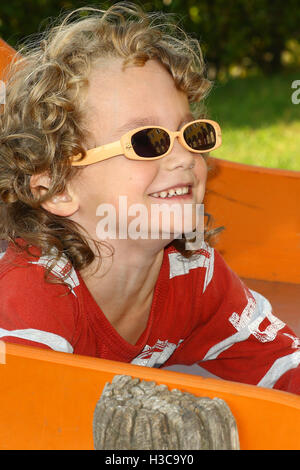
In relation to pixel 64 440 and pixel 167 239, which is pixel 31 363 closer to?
pixel 64 440

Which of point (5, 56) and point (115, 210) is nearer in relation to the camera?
point (115, 210)

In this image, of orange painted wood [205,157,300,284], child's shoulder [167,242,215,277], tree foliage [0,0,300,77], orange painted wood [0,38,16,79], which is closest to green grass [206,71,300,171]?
tree foliage [0,0,300,77]

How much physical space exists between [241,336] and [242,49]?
14.2 ft

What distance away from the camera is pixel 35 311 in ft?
4.03

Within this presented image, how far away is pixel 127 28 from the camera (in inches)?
56.5

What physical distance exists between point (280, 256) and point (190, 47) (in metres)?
0.68

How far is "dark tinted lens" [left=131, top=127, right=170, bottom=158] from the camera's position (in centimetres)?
127

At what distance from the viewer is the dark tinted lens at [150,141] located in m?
1.27

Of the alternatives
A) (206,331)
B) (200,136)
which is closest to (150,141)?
(200,136)

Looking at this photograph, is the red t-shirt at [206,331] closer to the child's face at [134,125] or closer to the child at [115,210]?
the child at [115,210]

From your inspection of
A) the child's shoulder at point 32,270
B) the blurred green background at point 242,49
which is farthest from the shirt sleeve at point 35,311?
the blurred green background at point 242,49

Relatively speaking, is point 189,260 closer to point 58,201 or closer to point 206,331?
point 206,331

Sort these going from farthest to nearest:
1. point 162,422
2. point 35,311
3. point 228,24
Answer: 1. point 228,24
2. point 35,311
3. point 162,422

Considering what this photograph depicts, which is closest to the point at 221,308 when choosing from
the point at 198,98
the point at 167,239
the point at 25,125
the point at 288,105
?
the point at 167,239
